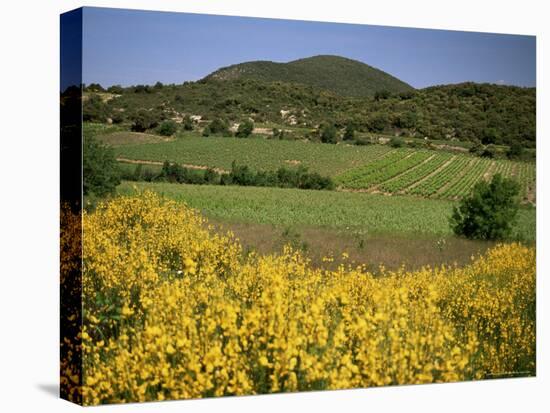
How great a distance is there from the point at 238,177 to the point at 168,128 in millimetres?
950

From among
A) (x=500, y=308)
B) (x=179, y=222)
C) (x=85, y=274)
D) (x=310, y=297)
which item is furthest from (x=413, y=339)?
(x=85, y=274)

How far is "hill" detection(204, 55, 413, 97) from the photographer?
10.1m

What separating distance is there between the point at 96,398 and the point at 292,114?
4.09 metres

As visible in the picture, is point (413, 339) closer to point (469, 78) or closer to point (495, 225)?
point (495, 225)

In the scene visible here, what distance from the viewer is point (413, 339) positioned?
30.8ft

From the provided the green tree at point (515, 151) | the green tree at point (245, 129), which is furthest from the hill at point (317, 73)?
the green tree at point (515, 151)

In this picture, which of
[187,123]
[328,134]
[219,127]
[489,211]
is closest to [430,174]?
[489,211]

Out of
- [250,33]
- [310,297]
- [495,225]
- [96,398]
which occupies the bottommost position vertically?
[96,398]

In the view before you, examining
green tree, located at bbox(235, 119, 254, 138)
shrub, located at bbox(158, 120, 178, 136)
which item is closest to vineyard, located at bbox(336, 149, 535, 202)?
green tree, located at bbox(235, 119, 254, 138)

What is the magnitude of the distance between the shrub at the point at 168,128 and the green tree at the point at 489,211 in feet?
11.6

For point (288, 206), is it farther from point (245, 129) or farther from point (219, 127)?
point (219, 127)

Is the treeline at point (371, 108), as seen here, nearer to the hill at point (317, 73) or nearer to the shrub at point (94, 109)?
the hill at point (317, 73)

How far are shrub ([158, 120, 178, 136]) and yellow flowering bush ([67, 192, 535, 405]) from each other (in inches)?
29.6

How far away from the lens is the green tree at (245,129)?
1025 cm
